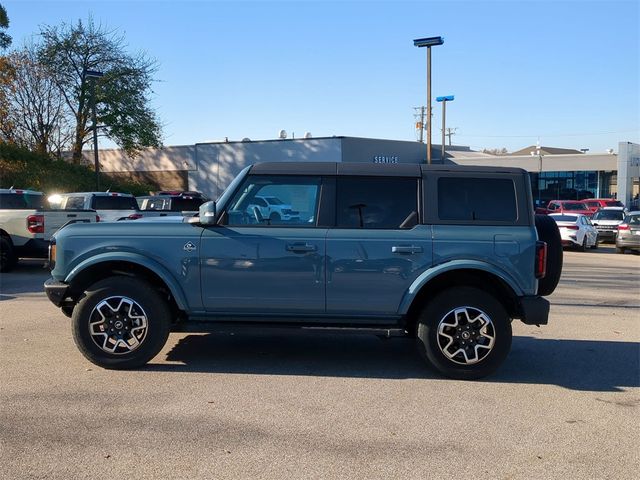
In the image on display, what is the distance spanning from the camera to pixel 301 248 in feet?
19.8

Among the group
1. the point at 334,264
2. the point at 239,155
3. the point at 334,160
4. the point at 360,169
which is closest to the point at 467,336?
the point at 334,264

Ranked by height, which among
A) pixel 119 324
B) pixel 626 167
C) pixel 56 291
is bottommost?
pixel 119 324

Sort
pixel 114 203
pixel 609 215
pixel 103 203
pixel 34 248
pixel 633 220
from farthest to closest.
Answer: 1. pixel 609 215
2. pixel 633 220
3. pixel 114 203
4. pixel 103 203
5. pixel 34 248

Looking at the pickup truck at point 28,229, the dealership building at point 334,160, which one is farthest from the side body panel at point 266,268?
the dealership building at point 334,160

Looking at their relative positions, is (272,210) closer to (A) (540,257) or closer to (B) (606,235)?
(A) (540,257)

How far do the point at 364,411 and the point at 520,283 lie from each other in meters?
2.01

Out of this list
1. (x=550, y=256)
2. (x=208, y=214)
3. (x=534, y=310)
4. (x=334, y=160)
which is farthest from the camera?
(x=334, y=160)

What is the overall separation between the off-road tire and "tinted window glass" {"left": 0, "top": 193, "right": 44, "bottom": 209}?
12.2m

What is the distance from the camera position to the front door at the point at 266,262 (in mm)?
6051

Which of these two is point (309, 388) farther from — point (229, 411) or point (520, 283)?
point (520, 283)

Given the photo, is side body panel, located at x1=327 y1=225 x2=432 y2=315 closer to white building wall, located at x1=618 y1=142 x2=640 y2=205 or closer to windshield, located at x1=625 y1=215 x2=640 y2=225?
windshield, located at x1=625 y1=215 x2=640 y2=225

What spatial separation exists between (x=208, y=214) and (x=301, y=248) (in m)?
0.94

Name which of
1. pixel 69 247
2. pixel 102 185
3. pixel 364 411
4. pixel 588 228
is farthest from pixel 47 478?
pixel 102 185

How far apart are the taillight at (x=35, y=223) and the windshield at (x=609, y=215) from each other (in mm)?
23317
